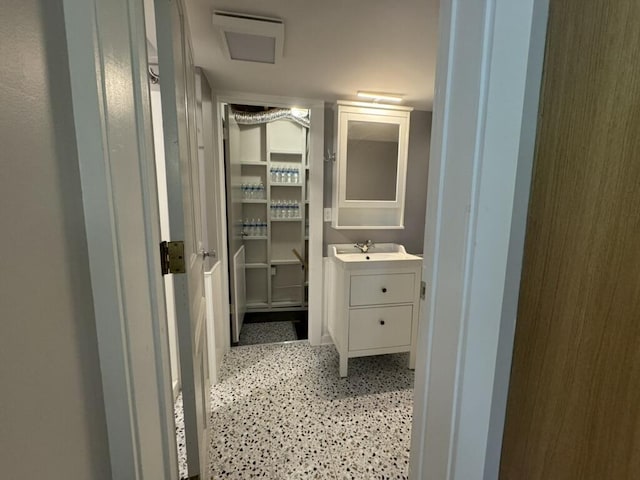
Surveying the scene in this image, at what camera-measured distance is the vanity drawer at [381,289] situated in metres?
1.96

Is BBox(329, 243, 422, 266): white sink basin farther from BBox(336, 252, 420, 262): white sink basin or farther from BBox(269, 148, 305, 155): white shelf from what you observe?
BBox(269, 148, 305, 155): white shelf

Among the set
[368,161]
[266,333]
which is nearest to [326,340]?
[266,333]

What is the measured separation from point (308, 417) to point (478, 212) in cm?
159

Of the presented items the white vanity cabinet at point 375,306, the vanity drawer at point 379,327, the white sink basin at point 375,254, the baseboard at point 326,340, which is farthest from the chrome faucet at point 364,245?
the baseboard at point 326,340

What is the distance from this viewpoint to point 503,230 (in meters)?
0.61

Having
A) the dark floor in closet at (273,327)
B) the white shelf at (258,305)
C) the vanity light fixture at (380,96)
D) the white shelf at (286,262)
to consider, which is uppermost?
the vanity light fixture at (380,96)

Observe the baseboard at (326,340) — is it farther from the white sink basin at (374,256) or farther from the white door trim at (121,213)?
the white door trim at (121,213)

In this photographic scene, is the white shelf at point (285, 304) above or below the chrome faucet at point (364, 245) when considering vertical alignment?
below

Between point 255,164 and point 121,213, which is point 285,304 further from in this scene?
point 121,213

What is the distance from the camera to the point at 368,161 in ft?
7.46

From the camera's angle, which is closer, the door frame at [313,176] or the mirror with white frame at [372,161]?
the door frame at [313,176]

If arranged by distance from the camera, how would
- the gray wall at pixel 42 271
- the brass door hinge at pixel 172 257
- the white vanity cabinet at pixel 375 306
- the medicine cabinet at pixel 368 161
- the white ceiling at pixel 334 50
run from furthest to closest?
the medicine cabinet at pixel 368 161, the white vanity cabinet at pixel 375 306, the white ceiling at pixel 334 50, the brass door hinge at pixel 172 257, the gray wall at pixel 42 271

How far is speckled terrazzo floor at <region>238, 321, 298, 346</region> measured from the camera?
2.53m

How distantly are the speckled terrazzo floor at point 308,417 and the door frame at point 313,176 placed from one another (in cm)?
38
